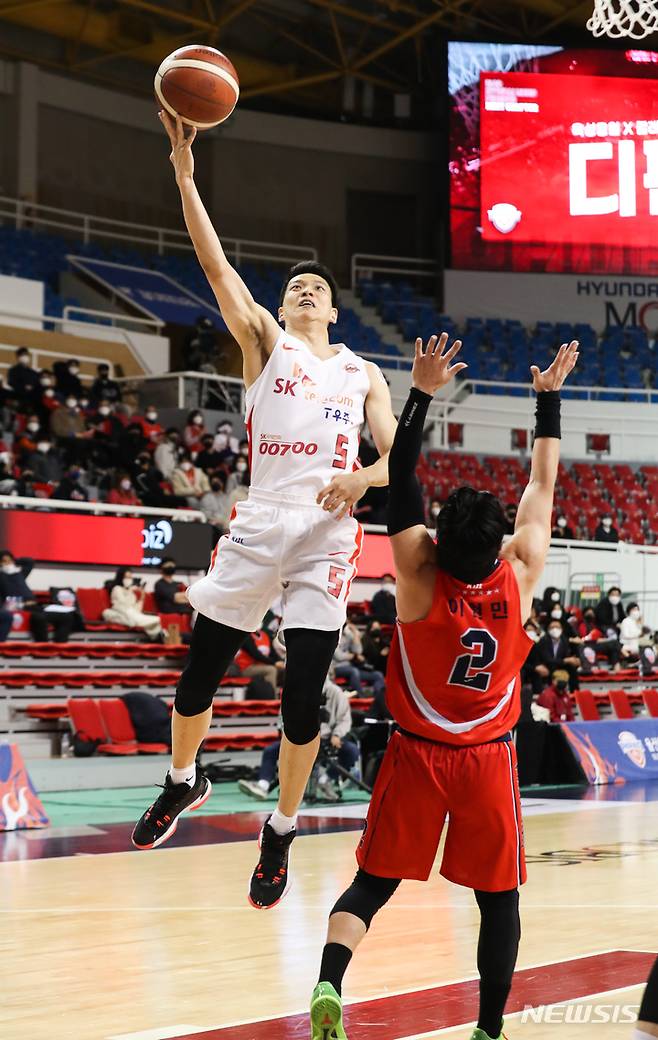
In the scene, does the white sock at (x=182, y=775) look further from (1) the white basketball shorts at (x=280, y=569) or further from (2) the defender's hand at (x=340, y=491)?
(2) the defender's hand at (x=340, y=491)

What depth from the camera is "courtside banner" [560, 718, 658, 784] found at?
49.1ft

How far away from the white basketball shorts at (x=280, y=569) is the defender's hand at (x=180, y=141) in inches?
44.8

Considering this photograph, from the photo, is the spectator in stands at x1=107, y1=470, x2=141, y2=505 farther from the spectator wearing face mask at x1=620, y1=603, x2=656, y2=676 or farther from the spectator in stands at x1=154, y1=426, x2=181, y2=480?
the spectator wearing face mask at x1=620, y1=603, x2=656, y2=676

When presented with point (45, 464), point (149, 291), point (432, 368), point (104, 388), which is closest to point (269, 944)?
point (432, 368)

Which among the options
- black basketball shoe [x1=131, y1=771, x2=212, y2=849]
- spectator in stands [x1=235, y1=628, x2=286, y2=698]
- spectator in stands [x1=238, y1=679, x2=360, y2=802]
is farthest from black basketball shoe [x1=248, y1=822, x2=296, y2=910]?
spectator in stands [x1=235, y1=628, x2=286, y2=698]

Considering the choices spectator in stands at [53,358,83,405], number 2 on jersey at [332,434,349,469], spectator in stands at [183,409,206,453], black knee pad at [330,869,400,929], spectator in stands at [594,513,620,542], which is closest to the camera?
black knee pad at [330,869,400,929]

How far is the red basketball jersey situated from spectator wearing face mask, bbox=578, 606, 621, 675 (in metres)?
16.0

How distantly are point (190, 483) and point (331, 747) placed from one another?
280 inches

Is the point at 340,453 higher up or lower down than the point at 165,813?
higher up

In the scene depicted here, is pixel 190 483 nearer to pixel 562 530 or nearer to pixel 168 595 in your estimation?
pixel 168 595

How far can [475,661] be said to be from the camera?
4051mm

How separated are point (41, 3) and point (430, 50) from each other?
10.5 meters

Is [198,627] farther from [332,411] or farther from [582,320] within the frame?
[582,320]

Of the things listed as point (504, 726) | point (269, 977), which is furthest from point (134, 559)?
point (504, 726)
